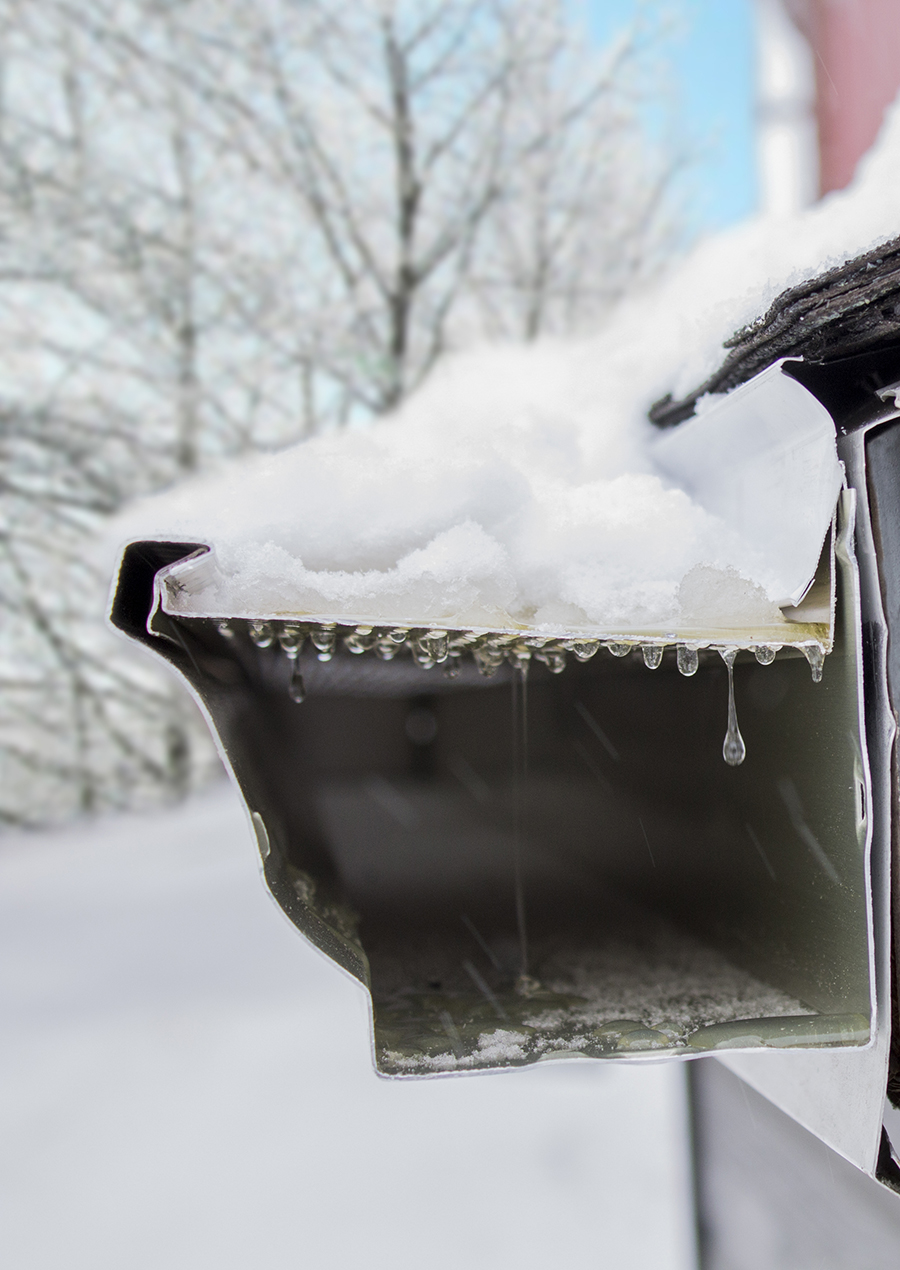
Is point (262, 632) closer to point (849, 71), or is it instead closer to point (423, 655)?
point (423, 655)

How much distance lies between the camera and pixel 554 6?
6.46m

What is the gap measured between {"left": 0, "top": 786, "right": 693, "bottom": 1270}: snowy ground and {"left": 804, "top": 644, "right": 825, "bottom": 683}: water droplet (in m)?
0.84

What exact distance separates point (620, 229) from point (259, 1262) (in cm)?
774

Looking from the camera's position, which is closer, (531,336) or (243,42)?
(243,42)

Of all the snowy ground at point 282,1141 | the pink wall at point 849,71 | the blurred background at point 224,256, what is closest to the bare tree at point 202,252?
the blurred background at point 224,256

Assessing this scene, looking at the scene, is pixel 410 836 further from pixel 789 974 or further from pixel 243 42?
pixel 243 42

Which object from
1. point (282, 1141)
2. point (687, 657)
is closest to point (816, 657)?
point (687, 657)

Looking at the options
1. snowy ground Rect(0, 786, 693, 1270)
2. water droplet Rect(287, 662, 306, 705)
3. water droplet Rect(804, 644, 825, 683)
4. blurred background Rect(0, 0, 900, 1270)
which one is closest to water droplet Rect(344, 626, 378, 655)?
water droplet Rect(287, 662, 306, 705)

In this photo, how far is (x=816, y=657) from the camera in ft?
2.15

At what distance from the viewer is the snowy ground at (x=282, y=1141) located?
→ 182 cm

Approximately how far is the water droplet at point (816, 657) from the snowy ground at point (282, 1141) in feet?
2.76

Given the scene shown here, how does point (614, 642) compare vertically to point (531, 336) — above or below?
below

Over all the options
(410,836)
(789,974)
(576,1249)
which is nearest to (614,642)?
(789,974)

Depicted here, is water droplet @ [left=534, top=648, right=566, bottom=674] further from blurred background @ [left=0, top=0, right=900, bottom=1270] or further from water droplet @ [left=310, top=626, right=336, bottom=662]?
blurred background @ [left=0, top=0, right=900, bottom=1270]
